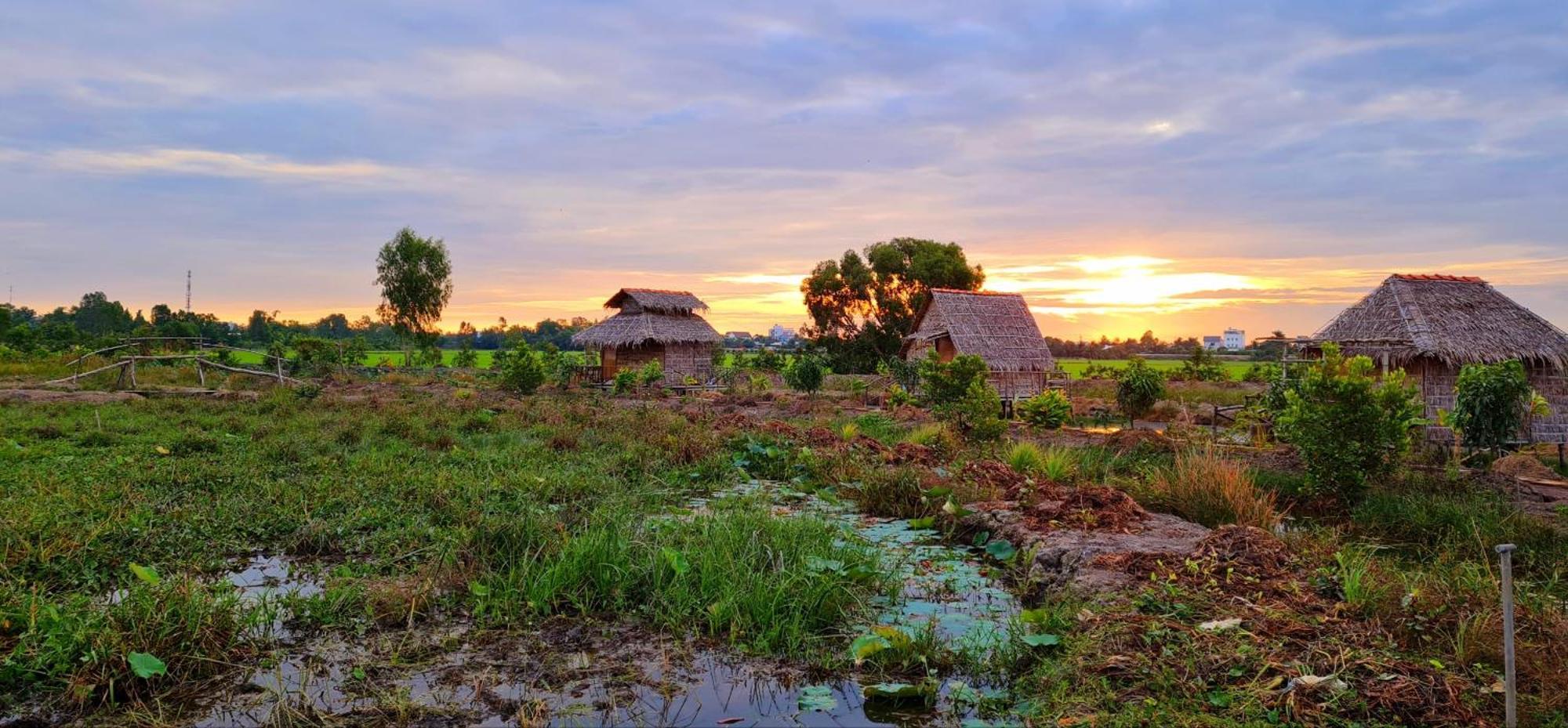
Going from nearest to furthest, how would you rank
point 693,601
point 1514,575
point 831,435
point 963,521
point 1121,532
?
point 693,601, point 1514,575, point 1121,532, point 963,521, point 831,435

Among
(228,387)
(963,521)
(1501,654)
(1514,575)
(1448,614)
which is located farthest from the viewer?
(228,387)

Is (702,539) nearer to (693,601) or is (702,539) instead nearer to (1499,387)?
(693,601)

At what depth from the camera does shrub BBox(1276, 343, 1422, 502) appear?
7.88m

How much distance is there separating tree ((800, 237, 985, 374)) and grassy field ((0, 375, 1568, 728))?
78.0 ft

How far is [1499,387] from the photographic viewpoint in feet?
34.4

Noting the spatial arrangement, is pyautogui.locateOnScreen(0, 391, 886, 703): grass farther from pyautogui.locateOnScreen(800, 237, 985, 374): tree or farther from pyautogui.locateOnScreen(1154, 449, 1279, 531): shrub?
pyautogui.locateOnScreen(800, 237, 985, 374): tree

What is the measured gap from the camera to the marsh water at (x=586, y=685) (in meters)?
3.90

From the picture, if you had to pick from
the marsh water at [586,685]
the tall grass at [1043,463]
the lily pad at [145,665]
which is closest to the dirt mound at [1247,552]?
the marsh water at [586,685]

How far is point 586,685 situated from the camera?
13.9 feet

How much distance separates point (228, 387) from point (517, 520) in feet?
58.9

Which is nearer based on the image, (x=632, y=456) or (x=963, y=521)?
(x=963, y=521)

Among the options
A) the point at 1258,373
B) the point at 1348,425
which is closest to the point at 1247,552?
the point at 1348,425

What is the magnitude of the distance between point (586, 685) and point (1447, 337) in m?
16.3

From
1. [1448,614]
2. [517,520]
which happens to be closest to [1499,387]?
[1448,614]
